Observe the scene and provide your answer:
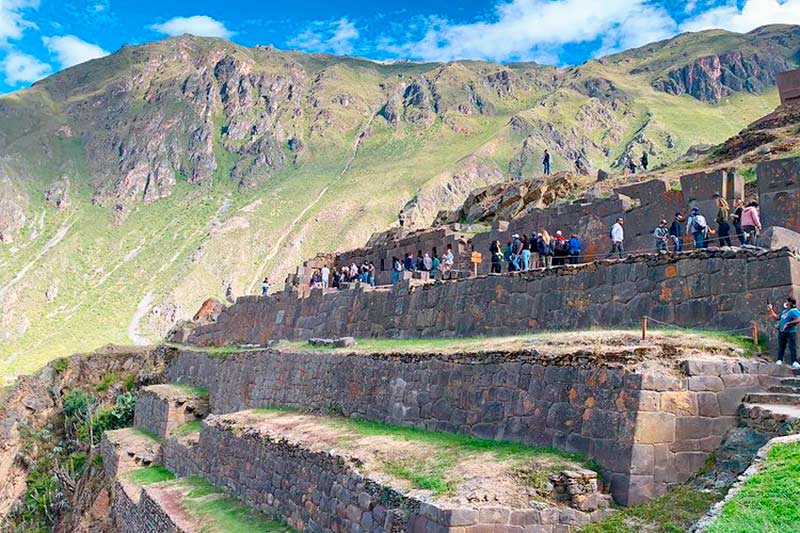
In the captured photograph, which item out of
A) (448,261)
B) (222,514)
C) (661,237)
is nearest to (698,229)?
(661,237)

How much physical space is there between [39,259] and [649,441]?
95519 millimetres

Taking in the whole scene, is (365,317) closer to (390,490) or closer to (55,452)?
(390,490)

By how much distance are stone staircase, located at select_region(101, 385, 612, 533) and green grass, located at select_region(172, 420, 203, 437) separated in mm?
129

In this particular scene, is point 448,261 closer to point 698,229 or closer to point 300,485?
point 698,229

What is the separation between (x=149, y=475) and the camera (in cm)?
2206

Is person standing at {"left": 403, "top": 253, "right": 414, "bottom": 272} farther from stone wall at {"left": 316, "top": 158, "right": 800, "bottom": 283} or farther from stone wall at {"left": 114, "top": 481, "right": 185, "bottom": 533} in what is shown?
stone wall at {"left": 114, "top": 481, "right": 185, "bottom": 533}

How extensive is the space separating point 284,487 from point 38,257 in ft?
295

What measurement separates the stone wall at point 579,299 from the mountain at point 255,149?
2072 inches

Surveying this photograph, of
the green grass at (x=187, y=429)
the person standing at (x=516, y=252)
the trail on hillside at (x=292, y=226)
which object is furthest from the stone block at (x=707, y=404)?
the trail on hillside at (x=292, y=226)

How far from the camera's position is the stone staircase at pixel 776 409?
28.3 ft

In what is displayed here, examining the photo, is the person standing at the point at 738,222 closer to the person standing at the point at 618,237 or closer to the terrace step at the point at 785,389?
the person standing at the point at 618,237

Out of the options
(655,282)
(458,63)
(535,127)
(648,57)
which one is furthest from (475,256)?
(648,57)

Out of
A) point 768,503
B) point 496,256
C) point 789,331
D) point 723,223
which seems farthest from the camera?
point 496,256

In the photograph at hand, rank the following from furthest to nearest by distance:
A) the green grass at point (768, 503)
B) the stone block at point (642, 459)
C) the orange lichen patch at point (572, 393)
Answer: the orange lichen patch at point (572, 393) < the stone block at point (642, 459) < the green grass at point (768, 503)
